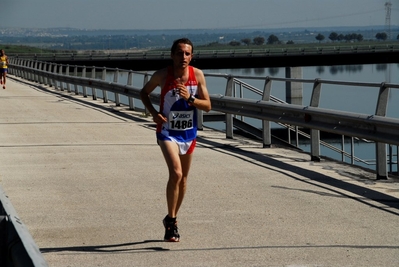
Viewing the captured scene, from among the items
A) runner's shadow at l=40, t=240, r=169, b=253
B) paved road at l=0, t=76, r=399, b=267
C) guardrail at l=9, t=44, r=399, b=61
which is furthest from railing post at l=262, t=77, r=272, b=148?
guardrail at l=9, t=44, r=399, b=61

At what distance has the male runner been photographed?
7828mm

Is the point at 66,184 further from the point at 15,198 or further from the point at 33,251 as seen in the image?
the point at 33,251

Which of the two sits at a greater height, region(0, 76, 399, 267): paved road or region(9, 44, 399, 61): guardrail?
region(0, 76, 399, 267): paved road

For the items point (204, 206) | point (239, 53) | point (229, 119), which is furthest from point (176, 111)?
point (239, 53)

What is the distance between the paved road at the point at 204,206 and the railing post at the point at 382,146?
6.3 inches

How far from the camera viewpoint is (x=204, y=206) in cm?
986

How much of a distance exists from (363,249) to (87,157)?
752 centimetres

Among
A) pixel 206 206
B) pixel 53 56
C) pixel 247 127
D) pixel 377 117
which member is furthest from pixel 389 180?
pixel 53 56

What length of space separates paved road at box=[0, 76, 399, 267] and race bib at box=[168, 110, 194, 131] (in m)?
0.98

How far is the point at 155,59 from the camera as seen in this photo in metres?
121

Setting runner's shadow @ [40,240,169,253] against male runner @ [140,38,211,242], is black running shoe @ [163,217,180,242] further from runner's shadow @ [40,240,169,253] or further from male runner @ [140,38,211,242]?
runner's shadow @ [40,240,169,253]

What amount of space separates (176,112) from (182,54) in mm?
505

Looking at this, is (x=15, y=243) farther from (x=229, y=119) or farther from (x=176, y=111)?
(x=229, y=119)

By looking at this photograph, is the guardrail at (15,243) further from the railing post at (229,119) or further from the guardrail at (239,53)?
the guardrail at (239,53)
